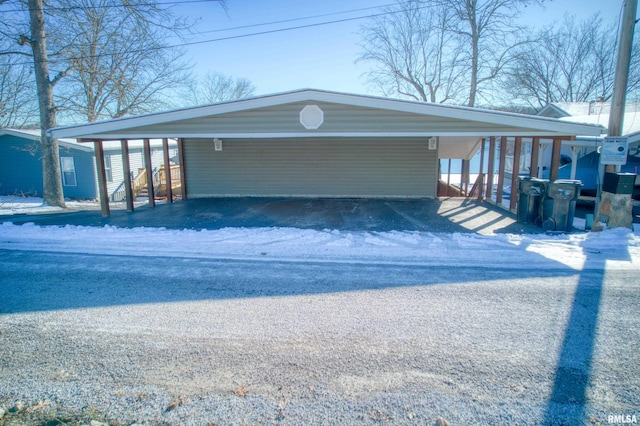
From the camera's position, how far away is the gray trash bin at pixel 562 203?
7.08 meters

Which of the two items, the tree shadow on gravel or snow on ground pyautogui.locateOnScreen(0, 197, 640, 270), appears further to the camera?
snow on ground pyautogui.locateOnScreen(0, 197, 640, 270)

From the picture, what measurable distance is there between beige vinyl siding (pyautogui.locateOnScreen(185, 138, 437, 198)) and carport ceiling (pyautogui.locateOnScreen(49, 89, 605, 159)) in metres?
3.75

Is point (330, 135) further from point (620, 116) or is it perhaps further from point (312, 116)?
point (620, 116)

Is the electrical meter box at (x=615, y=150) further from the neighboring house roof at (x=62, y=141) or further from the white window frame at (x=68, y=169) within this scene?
the white window frame at (x=68, y=169)

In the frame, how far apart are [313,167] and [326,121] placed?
171 inches

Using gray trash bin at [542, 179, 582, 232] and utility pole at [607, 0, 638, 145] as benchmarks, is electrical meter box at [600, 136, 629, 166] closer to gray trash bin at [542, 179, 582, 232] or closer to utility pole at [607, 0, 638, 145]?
utility pole at [607, 0, 638, 145]

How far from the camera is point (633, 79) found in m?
21.9

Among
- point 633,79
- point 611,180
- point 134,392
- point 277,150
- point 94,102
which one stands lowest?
point 134,392

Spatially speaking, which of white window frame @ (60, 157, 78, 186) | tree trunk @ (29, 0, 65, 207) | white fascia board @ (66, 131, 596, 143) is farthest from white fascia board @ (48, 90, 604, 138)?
white window frame @ (60, 157, 78, 186)

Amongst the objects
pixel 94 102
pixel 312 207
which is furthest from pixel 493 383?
pixel 94 102

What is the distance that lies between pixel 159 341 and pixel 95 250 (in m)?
3.98

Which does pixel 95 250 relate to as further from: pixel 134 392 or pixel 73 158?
pixel 73 158

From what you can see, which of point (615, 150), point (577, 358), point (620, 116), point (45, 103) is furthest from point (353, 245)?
point (45, 103)

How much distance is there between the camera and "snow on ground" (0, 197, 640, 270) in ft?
18.1
